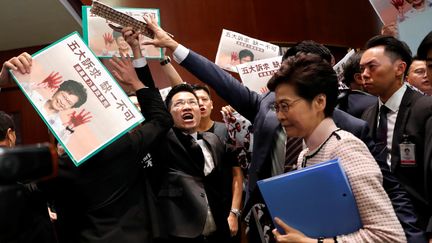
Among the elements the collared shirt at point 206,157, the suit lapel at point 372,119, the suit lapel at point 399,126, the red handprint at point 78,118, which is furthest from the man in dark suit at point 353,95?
the red handprint at point 78,118

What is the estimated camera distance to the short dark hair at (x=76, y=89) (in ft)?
6.21

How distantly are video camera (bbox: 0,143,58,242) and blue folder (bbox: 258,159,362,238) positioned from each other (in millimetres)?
814

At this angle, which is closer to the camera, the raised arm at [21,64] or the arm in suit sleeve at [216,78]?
the raised arm at [21,64]

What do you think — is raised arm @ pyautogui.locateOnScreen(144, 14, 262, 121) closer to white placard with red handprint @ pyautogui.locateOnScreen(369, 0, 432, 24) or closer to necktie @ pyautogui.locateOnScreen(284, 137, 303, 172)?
necktie @ pyautogui.locateOnScreen(284, 137, 303, 172)

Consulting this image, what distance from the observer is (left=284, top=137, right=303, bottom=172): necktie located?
6.55 ft

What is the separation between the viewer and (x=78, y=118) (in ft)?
6.13

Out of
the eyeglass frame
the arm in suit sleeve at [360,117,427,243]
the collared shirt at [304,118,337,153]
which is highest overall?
the collared shirt at [304,118,337,153]

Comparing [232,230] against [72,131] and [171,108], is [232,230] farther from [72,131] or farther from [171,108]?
[72,131]

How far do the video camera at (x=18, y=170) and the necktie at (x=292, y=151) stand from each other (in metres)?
1.41

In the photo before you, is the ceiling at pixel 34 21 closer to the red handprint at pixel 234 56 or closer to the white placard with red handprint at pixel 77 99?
the red handprint at pixel 234 56

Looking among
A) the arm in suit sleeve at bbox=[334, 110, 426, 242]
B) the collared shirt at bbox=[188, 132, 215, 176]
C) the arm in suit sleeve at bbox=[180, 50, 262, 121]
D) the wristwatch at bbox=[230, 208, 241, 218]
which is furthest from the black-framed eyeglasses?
the wristwatch at bbox=[230, 208, 241, 218]

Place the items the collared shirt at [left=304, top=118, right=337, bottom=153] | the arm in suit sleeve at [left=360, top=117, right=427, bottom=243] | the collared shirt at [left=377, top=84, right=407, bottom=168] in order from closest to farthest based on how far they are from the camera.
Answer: the collared shirt at [left=304, top=118, right=337, bottom=153], the arm in suit sleeve at [left=360, top=117, right=427, bottom=243], the collared shirt at [left=377, top=84, right=407, bottom=168]

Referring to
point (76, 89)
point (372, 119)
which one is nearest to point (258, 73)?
point (372, 119)

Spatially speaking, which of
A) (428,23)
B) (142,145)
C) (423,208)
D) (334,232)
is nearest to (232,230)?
(142,145)
